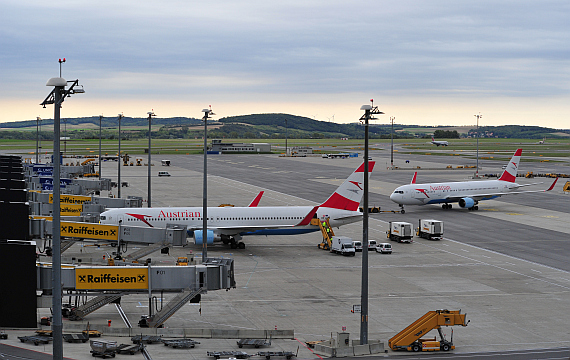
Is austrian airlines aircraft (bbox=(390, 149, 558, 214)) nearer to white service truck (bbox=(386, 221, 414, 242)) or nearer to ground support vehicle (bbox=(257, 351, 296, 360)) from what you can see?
white service truck (bbox=(386, 221, 414, 242))

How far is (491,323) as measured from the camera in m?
37.5

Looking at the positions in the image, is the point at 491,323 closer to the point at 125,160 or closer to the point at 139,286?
the point at 139,286

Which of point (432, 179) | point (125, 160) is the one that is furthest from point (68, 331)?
point (125, 160)

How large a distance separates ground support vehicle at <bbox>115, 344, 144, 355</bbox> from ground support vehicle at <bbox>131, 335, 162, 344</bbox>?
531 mm

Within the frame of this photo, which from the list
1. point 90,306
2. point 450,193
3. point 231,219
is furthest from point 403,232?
point 90,306

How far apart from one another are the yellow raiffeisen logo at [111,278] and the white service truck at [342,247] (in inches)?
1104

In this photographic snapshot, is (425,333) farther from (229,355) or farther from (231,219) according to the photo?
(231,219)

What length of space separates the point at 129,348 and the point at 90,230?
17.1 meters

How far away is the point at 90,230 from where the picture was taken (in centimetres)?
4456

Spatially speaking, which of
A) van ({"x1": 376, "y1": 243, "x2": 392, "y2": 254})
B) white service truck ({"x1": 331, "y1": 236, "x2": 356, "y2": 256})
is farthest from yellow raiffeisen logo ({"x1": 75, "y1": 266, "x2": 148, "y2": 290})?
van ({"x1": 376, "y1": 243, "x2": 392, "y2": 254})

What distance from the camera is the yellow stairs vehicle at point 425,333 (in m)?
32.4

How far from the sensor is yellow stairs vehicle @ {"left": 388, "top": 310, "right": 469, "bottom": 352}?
32.4 meters

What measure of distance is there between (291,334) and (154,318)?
23.8ft

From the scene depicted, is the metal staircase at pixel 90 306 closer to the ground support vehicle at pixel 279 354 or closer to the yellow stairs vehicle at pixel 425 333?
the ground support vehicle at pixel 279 354
